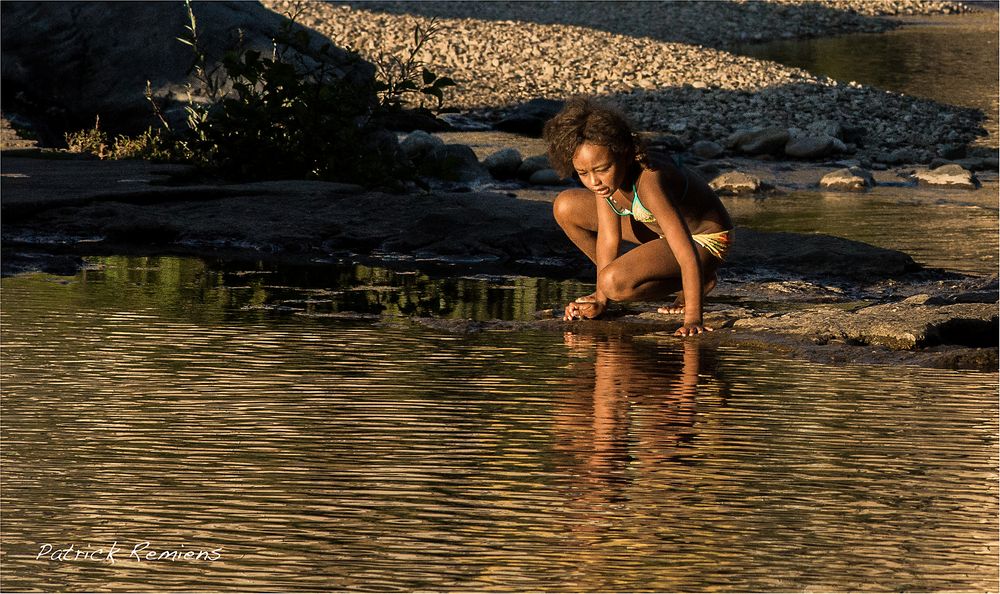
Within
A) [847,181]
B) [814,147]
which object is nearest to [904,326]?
[847,181]

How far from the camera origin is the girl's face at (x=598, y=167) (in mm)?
5207

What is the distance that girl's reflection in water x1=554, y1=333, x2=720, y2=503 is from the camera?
3.55 metres

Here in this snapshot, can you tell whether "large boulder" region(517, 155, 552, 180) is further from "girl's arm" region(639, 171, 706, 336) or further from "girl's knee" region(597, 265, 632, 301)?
"girl's arm" region(639, 171, 706, 336)

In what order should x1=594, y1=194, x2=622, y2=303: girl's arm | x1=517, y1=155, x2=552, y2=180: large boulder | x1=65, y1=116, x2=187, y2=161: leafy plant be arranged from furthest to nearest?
x1=517, y1=155, x2=552, y2=180: large boulder → x1=65, y1=116, x2=187, y2=161: leafy plant → x1=594, y1=194, x2=622, y2=303: girl's arm

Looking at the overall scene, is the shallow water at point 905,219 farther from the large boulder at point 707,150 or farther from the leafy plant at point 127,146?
the leafy plant at point 127,146

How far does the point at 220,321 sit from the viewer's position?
5.62m

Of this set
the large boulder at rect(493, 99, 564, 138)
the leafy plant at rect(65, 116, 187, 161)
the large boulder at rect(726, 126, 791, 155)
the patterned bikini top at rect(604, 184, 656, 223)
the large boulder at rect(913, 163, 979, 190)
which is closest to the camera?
the patterned bikini top at rect(604, 184, 656, 223)

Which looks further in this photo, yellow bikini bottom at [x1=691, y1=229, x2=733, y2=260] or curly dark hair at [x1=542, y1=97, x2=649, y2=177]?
yellow bikini bottom at [x1=691, y1=229, x2=733, y2=260]

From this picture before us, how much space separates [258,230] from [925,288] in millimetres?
3504

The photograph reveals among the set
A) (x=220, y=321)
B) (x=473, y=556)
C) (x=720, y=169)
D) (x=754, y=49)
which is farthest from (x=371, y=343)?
(x=754, y=49)

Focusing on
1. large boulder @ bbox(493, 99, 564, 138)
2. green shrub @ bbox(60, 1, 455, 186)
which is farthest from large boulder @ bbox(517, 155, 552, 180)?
green shrub @ bbox(60, 1, 455, 186)

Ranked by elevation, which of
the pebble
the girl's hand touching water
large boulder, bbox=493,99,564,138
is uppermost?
large boulder, bbox=493,99,564,138

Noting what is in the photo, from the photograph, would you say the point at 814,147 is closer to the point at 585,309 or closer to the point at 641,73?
the point at 641,73

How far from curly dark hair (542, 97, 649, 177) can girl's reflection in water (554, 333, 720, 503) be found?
66 cm
